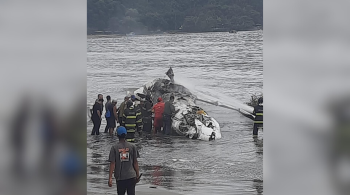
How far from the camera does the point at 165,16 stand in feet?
37.9

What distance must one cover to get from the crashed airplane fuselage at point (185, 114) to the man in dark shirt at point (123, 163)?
2456 millimetres

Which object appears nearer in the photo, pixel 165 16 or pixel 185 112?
pixel 165 16

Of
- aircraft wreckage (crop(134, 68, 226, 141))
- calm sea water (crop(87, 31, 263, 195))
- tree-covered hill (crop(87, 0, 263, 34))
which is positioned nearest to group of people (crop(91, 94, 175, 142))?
aircraft wreckage (crop(134, 68, 226, 141))

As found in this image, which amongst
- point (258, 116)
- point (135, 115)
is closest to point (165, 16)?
point (135, 115)

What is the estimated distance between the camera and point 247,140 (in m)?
11.4

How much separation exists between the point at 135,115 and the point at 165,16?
1.81 metres

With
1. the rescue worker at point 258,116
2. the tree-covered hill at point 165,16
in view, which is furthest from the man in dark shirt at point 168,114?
the rescue worker at point 258,116

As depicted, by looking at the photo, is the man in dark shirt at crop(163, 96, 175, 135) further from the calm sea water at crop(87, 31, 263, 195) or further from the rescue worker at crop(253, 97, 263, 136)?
the rescue worker at crop(253, 97, 263, 136)

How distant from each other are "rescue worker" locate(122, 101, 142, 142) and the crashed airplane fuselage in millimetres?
290

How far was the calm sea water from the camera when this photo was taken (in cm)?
1108

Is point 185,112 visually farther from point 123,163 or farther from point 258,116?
point 123,163

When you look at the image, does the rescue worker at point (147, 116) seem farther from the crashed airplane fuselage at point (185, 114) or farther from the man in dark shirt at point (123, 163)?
the man in dark shirt at point (123, 163)
